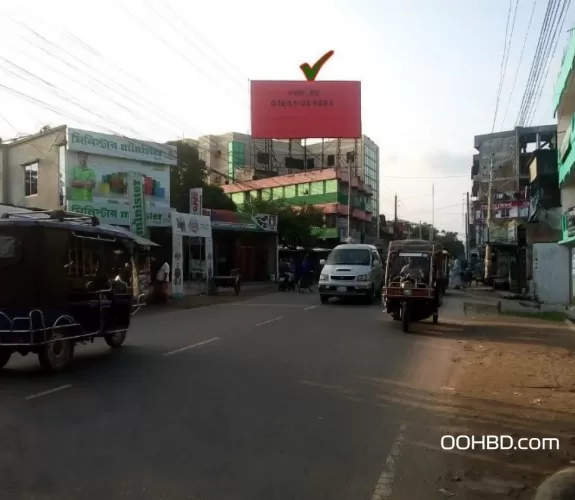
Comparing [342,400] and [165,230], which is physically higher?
[165,230]

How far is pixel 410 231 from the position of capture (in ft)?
327

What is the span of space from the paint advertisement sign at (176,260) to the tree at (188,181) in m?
19.1

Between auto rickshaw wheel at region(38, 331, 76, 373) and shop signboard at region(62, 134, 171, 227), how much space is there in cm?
1603

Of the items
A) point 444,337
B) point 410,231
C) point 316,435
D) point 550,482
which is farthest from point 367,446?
point 410,231

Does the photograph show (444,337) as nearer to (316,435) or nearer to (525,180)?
(316,435)

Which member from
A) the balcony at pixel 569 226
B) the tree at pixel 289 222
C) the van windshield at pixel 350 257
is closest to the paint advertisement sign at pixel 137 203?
the van windshield at pixel 350 257

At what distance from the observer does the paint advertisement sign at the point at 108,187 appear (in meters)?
26.5

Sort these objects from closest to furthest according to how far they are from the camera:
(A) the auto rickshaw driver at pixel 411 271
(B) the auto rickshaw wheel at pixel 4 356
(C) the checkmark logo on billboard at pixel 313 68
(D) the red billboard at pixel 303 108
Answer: (B) the auto rickshaw wheel at pixel 4 356, (A) the auto rickshaw driver at pixel 411 271, (C) the checkmark logo on billboard at pixel 313 68, (D) the red billboard at pixel 303 108

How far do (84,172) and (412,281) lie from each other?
17103mm

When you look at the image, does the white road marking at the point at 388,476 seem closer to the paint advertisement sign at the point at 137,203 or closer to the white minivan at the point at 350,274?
the white minivan at the point at 350,274

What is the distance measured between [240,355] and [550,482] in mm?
7197

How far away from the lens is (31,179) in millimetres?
28844

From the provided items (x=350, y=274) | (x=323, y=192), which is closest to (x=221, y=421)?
(x=350, y=274)

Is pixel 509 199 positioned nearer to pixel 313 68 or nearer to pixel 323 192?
pixel 323 192
